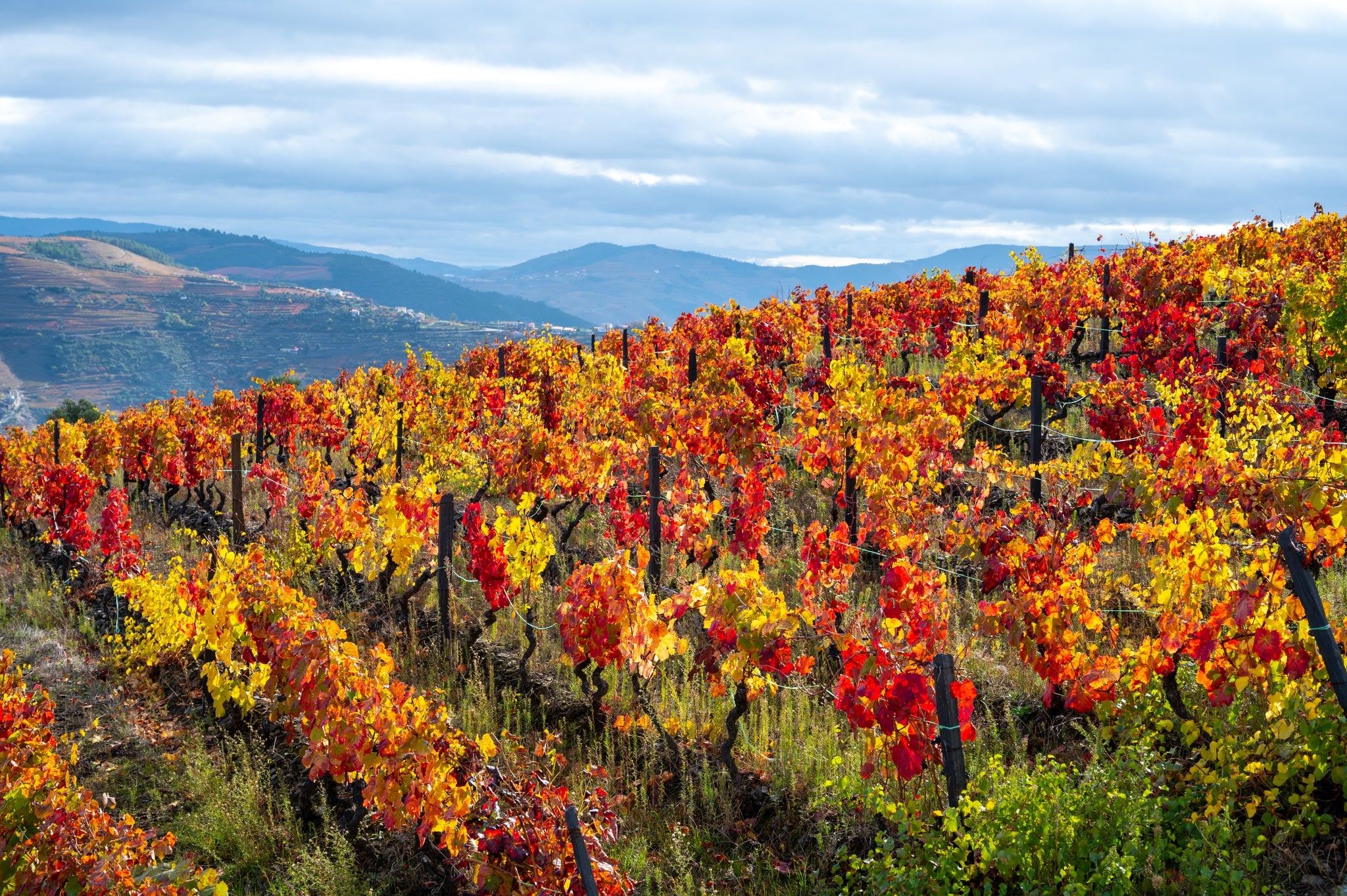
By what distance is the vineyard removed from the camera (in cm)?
377

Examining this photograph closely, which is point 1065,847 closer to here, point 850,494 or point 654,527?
point 654,527

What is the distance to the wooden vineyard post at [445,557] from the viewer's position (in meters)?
7.20

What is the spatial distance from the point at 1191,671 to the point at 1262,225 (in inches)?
716

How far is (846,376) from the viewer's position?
371 inches

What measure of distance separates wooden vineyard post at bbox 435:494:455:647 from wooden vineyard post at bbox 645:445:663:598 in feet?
5.19

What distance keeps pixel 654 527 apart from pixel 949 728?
161 inches

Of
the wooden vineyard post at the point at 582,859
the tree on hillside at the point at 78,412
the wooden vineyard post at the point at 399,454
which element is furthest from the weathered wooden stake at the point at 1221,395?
the tree on hillside at the point at 78,412

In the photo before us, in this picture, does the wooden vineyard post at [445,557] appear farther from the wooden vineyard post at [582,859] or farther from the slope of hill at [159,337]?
the slope of hill at [159,337]

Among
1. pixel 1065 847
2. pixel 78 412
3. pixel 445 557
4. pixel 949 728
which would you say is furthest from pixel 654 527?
pixel 78 412

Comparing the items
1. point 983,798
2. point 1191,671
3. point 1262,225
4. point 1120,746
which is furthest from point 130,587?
point 1262,225

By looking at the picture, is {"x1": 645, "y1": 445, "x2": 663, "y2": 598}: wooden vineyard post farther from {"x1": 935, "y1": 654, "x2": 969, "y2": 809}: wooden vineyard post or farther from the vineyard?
{"x1": 935, "y1": 654, "x2": 969, "y2": 809}: wooden vineyard post

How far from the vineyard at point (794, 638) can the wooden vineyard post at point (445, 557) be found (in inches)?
2.0

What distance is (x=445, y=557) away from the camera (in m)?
7.23

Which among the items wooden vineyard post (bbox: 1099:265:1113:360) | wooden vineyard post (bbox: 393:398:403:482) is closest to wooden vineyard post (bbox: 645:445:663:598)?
wooden vineyard post (bbox: 393:398:403:482)
